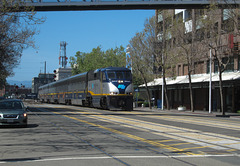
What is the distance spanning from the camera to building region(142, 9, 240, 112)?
37906mm

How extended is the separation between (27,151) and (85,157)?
2.09 meters

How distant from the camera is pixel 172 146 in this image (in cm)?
1189

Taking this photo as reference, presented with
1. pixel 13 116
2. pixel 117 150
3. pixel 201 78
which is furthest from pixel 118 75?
pixel 117 150

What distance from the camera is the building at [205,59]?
37906 mm

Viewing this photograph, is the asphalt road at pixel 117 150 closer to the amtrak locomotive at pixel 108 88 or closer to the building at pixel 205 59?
the amtrak locomotive at pixel 108 88

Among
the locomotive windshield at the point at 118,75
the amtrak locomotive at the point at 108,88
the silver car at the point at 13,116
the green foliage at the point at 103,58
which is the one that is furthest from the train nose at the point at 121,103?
the green foliage at the point at 103,58

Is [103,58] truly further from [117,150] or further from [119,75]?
[117,150]

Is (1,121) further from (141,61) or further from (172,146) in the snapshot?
(141,61)

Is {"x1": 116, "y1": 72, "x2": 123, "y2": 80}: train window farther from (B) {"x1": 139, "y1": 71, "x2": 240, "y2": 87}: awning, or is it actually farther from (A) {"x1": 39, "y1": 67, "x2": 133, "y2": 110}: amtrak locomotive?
(B) {"x1": 139, "y1": 71, "x2": 240, "y2": 87}: awning

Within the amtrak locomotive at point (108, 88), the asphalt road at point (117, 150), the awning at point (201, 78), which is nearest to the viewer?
the asphalt road at point (117, 150)

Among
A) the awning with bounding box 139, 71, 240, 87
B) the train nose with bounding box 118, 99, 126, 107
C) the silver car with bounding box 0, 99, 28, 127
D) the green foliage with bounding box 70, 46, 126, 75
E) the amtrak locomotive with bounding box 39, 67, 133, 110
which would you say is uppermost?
the green foliage with bounding box 70, 46, 126, 75

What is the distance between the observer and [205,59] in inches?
1873

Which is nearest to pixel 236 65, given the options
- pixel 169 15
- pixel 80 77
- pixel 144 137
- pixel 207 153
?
pixel 169 15

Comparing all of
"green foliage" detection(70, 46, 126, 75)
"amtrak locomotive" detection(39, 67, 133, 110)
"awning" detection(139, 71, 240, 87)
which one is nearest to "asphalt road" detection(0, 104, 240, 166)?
"amtrak locomotive" detection(39, 67, 133, 110)
